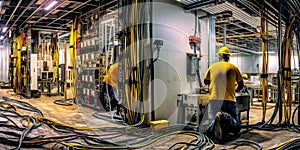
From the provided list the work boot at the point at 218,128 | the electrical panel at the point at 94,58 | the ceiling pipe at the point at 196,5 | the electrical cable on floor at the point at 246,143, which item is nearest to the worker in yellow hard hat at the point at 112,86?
the electrical panel at the point at 94,58

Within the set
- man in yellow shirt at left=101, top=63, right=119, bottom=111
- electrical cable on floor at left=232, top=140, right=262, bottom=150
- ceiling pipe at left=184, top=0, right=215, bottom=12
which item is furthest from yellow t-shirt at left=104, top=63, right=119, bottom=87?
electrical cable on floor at left=232, top=140, right=262, bottom=150

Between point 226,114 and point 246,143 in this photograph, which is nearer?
point 246,143

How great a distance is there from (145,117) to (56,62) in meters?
7.44

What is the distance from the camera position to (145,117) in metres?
A: 4.95

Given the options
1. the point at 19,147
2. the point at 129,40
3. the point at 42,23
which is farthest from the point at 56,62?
the point at 19,147

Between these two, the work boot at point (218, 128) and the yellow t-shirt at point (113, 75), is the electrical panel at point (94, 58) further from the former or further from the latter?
the work boot at point (218, 128)

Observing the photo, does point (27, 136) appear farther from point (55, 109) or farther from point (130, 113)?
point (55, 109)

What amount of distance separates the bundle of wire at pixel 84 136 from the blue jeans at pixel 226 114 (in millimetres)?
331

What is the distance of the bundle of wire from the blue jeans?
0.33 m

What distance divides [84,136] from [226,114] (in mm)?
2313

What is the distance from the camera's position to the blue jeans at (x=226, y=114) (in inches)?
164

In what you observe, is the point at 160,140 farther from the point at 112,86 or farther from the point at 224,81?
the point at 112,86

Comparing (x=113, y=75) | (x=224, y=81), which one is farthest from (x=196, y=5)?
(x=113, y=75)

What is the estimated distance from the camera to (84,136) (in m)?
4.26
